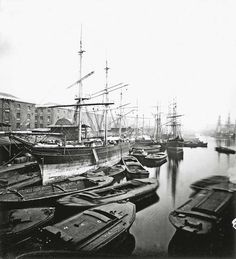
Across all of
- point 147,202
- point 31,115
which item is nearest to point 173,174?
point 147,202

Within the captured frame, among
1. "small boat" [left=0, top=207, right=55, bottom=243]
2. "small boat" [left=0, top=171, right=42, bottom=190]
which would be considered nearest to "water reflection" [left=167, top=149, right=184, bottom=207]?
"small boat" [left=0, top=207, right=55, bottom=243]

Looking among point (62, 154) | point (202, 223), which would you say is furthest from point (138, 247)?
point (62, 154)

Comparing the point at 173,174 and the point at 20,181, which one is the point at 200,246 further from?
the point at 173,174

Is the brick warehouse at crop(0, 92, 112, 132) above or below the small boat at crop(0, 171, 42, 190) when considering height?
above

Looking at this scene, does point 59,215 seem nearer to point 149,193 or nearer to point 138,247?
point 138,247

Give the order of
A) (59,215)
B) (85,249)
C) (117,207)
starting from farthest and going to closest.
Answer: (59,215) → (117,207) → (85,249)

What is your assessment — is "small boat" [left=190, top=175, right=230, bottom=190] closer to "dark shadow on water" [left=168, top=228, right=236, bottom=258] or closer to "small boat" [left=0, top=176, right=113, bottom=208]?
"dark shadow on water" [left=168, top=228, right=236, bottom=258]

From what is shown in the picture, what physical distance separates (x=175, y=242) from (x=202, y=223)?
1296 mm

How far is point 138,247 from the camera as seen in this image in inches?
279

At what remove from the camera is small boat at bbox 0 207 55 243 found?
5966mm

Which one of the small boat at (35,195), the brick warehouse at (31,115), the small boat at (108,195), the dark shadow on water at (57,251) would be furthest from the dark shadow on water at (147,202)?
the brick warehouse at (31,115)

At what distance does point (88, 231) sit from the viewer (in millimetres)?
5879

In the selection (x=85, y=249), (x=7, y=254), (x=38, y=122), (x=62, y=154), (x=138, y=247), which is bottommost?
(x=138, y=247)

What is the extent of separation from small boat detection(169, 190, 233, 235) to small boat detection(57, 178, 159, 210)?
3352 millimetres
